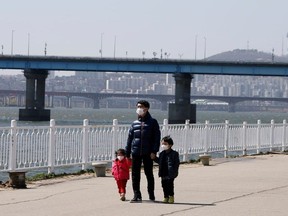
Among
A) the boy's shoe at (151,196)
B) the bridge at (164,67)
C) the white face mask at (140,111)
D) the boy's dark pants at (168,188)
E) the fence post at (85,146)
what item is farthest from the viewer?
the bridge at (164,67)

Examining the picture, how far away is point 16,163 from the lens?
66.5 feet

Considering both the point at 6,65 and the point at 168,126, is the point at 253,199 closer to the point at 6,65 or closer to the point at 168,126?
the point at 168,126

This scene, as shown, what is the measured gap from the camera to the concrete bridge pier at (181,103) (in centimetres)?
11169

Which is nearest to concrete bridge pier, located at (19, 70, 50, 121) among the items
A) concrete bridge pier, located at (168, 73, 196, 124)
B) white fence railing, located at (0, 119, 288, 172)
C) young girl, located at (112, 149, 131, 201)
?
concrete bridge pier, located at (168, 73, 196, 124)

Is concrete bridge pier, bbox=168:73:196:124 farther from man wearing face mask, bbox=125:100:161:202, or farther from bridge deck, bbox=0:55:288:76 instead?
man wearing face mask, bbox=125:100:161:202

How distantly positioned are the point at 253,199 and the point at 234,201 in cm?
49

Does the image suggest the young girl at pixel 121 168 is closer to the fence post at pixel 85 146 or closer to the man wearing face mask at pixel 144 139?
the man wearing face mask at pixel 144 139

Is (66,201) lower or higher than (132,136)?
lower

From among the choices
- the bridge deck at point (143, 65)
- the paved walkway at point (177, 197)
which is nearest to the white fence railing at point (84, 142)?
the paved walkway at point (177, 197)

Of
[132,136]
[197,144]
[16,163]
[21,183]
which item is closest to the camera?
[132,136]

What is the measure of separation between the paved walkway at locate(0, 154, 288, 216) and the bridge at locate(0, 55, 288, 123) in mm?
85754

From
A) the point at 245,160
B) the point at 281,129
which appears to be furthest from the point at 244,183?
the point at 281,129

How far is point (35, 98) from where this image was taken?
122875mm

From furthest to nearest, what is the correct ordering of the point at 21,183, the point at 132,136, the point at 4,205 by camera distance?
the point at 21,183 < the point at 132,136 < the point at 4,205
